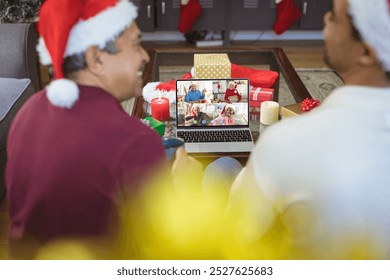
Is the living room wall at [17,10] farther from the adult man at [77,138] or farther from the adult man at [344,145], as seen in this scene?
the adult man at [344,145]

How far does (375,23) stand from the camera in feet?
2.78

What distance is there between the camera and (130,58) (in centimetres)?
109

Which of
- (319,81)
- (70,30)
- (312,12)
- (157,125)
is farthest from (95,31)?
(312,12)

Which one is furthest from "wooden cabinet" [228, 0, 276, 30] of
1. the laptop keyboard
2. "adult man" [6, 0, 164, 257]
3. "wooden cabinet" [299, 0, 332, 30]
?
"adult man" [6, 0, 164, 257]

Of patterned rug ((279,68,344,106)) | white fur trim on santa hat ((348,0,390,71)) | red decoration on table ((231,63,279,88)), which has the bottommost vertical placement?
patterned rug ((279,68,344,106))

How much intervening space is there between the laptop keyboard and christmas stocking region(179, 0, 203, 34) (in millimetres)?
2696

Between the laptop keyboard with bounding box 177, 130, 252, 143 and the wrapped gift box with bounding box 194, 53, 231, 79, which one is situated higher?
the wrapped gift box with bounding box 194, 53, 231, 79

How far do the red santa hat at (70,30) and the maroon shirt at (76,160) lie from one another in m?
0.05

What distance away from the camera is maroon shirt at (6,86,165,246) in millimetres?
939

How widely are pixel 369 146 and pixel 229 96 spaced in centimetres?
113

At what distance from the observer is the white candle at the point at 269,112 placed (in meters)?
1.98

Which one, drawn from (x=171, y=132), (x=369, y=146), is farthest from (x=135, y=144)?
(x=171, y=132)

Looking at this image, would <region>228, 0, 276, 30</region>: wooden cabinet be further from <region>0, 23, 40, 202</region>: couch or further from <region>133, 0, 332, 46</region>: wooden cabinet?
<region>0, 23, 40, 202</region>: couch
